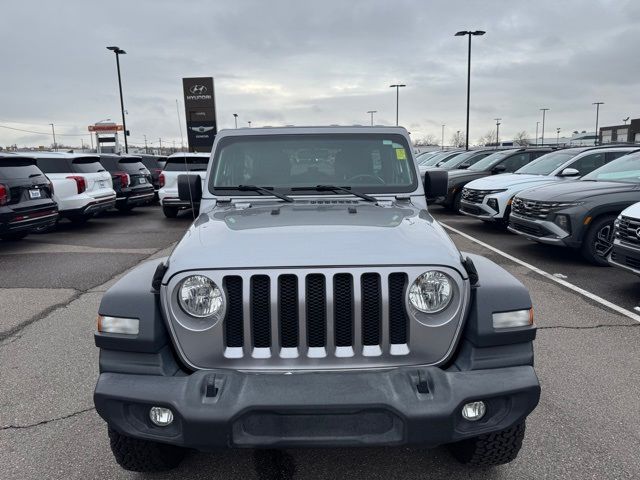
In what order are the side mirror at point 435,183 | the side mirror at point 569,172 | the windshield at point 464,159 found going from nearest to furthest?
1. the side mirror at point 435,183
2. the side mirror at point 569,172
3. the windshield at point 464,159

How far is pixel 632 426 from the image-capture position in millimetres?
3172

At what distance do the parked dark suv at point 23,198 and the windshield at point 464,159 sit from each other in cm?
1232

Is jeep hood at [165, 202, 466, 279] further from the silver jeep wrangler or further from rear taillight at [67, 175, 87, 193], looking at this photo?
rear taillight at [67, 175, 87, 193]

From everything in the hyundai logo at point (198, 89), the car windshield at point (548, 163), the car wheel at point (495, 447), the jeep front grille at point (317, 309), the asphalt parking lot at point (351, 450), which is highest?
the hyundai logo at point (198, 89)

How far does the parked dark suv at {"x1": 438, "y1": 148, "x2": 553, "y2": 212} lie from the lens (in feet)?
44.1

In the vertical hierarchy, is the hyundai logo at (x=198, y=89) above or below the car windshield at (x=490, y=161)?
above

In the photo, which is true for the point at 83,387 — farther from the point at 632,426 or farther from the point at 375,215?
the point at 632,426

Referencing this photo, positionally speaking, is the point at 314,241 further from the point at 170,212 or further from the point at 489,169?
the point at 170,212

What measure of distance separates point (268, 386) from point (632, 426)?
245cm

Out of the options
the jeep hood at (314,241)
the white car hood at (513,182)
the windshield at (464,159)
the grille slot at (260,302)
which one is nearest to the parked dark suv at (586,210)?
the white car hood at (513,182)

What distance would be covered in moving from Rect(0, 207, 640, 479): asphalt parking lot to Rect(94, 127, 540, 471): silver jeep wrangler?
38 cm

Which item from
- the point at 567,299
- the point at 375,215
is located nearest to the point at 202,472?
the point at 375,215

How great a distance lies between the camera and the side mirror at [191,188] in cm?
407

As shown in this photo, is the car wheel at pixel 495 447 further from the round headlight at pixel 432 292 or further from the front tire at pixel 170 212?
the front tire at pixel 170 212
